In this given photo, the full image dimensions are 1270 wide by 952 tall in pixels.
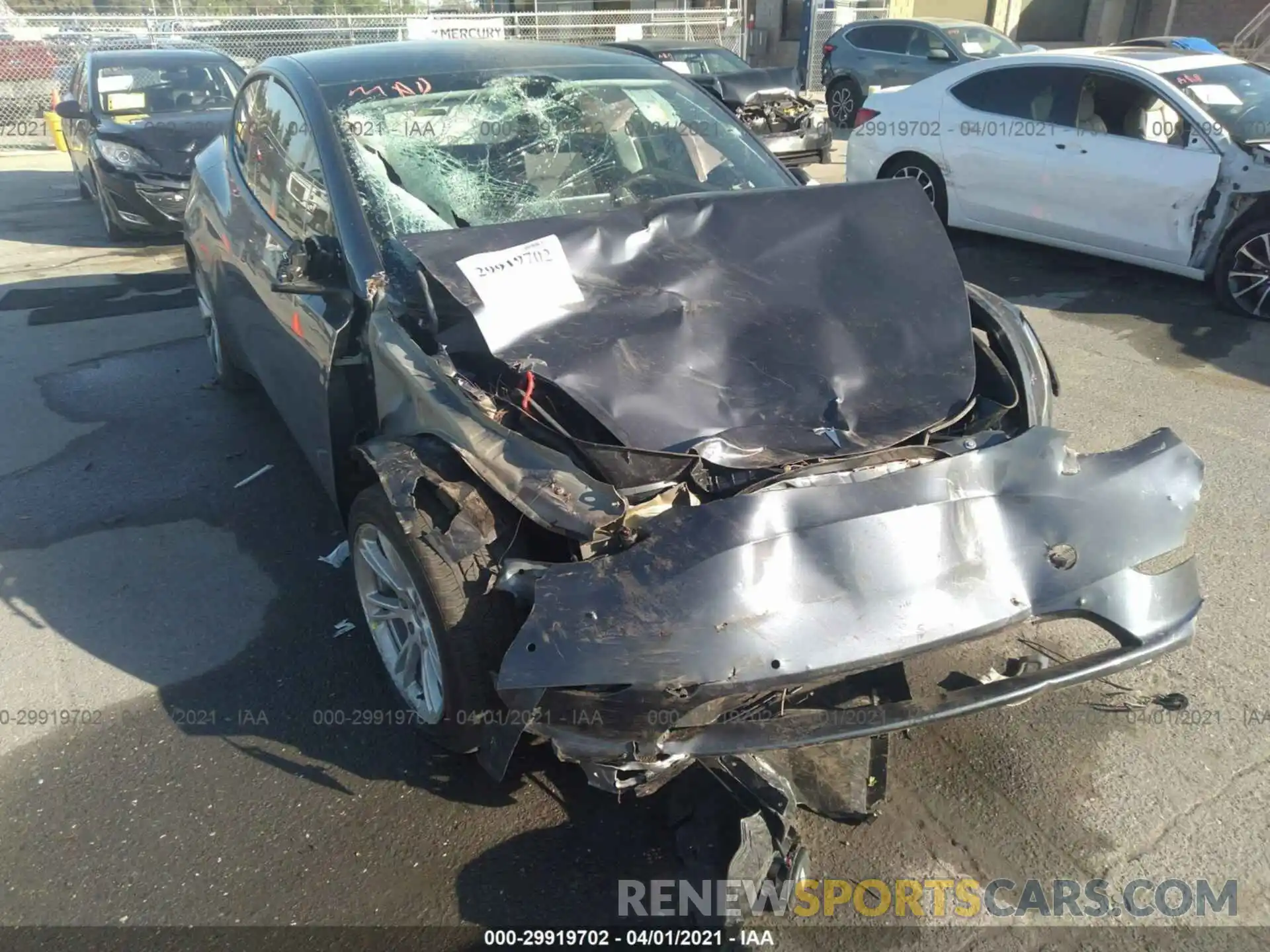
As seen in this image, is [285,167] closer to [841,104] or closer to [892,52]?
[892,52]

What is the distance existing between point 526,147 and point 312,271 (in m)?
1.03

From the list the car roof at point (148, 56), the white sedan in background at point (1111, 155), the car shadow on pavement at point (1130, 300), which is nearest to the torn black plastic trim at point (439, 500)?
the white sedan in background at point (1111, 155)

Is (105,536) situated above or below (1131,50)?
below

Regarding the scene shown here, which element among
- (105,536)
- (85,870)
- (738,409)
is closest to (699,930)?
(738,409)

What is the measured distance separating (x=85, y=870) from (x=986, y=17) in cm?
2720

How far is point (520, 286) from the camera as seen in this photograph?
289 centimetres

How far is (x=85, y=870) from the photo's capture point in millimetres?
2592

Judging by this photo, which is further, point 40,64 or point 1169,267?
point 40,64

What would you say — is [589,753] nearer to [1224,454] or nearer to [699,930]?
[699,930]

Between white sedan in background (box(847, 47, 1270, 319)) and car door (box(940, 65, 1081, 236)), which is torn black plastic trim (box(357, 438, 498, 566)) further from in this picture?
car door (box(940, 65, 1081, 236))

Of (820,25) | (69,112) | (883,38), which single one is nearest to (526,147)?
(69,112)

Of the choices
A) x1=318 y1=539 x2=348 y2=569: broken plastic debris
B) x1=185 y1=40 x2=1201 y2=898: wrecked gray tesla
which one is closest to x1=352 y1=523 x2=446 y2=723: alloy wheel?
x1=185 y1=40 x2=1201 y2=898: wrecked gray tesla

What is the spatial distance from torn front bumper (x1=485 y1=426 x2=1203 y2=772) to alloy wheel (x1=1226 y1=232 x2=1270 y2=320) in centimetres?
478

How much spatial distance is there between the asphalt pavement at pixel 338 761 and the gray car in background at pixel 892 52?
1108cm
